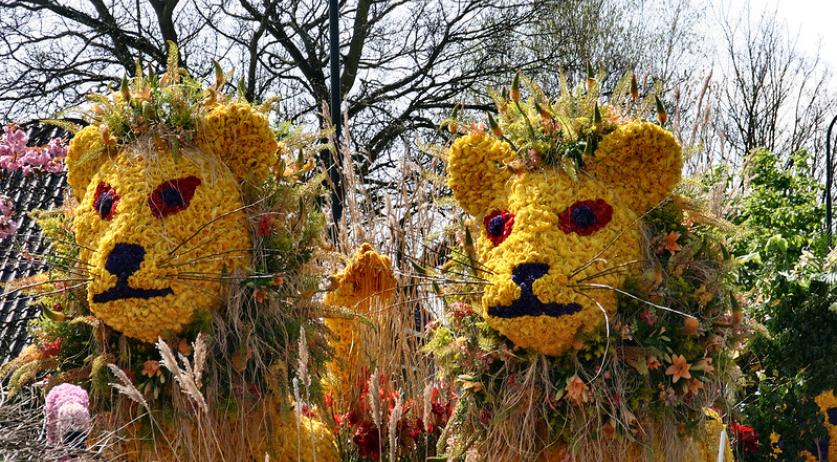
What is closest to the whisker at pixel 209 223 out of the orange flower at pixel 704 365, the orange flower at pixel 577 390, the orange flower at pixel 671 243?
the orange flower at pixel 577 390

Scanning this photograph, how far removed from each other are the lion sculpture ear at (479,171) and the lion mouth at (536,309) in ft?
1.16

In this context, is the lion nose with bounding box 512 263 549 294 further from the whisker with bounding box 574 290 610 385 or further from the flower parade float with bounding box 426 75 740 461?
the whisker with bounding box 574 290 610 385

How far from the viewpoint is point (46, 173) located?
19.3 feet

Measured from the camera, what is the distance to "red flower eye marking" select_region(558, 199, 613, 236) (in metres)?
2.65

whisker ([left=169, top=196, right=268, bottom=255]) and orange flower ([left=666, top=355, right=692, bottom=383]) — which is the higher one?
whisker ([left=169, top=196, right=268, bottom=255])

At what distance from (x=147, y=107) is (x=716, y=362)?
1882 mm

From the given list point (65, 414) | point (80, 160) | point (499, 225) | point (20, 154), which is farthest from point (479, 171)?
point (20, 154)

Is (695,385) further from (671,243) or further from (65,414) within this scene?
(65,414)

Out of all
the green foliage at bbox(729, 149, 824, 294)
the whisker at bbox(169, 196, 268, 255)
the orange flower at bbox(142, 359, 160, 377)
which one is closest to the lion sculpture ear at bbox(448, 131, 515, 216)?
the whisker at bbox(169, 196, 268, 255)

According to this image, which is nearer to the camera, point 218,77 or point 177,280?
point 177,280

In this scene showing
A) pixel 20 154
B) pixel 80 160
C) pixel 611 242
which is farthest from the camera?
pixel 20 154

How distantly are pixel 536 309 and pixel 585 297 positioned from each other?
0.52 ft

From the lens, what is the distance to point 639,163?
2662 mm

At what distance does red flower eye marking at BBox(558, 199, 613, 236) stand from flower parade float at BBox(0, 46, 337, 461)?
836mm
